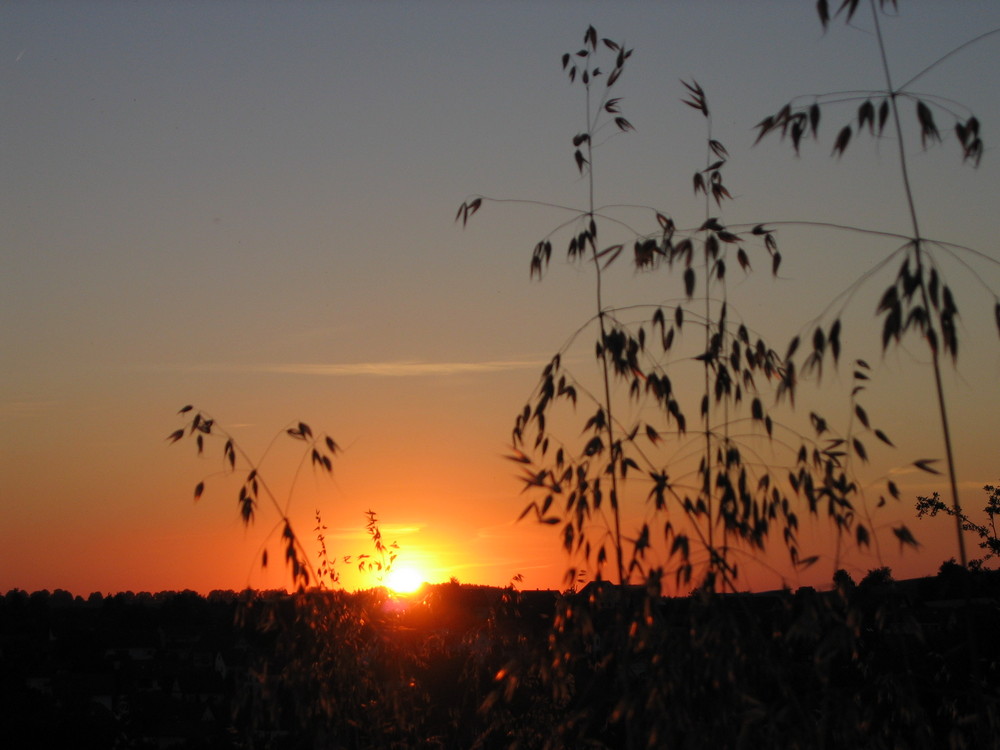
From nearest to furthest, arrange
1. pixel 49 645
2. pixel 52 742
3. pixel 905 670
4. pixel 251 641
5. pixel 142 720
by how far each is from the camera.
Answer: pixel 905 670 → pixel 251 641 → pixel 52 742 → pixel 142 720 → pixel 49 645

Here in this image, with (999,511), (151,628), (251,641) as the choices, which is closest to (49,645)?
(151,628)

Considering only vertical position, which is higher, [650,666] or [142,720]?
[650,666]

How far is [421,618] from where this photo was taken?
8.39 m

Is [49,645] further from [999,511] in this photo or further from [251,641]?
[251,641]

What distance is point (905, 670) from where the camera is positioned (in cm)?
388

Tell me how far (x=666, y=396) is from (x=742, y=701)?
1.37m

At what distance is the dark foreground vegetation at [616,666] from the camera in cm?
384

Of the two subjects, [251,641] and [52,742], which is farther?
[52,742]

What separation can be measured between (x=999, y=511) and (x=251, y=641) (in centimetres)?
2725

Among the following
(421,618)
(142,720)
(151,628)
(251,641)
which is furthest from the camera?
(151,628)

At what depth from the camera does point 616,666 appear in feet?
14.5

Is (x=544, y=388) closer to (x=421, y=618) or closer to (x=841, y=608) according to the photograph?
(x=841, y=608)

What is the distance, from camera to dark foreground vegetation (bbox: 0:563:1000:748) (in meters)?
3.84

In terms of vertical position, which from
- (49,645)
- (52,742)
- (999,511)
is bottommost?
(52,742)
